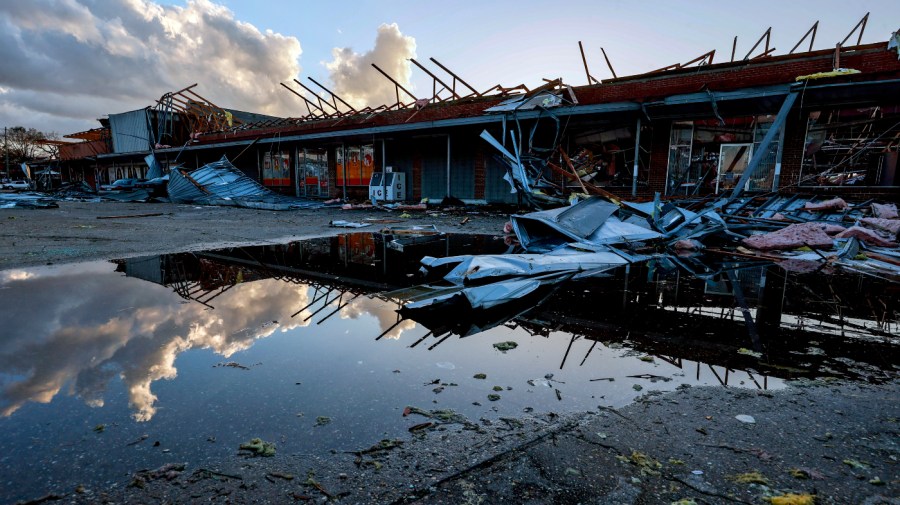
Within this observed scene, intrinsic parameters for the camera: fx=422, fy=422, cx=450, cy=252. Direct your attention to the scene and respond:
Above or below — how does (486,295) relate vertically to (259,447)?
above

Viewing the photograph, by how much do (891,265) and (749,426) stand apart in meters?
6.23

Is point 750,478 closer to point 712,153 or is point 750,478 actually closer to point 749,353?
point 749,353

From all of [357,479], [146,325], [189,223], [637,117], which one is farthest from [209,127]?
[357,479]

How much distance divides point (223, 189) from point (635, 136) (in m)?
16.4

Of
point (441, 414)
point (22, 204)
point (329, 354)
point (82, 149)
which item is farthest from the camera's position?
point (82, 149)

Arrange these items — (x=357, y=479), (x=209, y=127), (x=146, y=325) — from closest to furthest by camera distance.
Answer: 1. (x=357, y=479)
2. (x=146, y=325)
3. (x=209, y=127)

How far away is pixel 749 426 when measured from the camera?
81.7 inches

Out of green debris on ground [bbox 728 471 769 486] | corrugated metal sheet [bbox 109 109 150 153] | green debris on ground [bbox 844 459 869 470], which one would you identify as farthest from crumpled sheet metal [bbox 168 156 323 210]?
green debris on ground [bbox 844 459 869 470]

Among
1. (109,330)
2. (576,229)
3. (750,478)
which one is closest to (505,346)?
(750,478)

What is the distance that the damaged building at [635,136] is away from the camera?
1015cm

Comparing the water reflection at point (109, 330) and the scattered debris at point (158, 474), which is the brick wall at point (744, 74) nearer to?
the water reflection at point (109, 330)

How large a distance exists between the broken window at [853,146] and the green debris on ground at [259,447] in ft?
40.3

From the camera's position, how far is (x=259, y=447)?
6.12 feet

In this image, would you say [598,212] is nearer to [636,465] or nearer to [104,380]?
[636,465]
